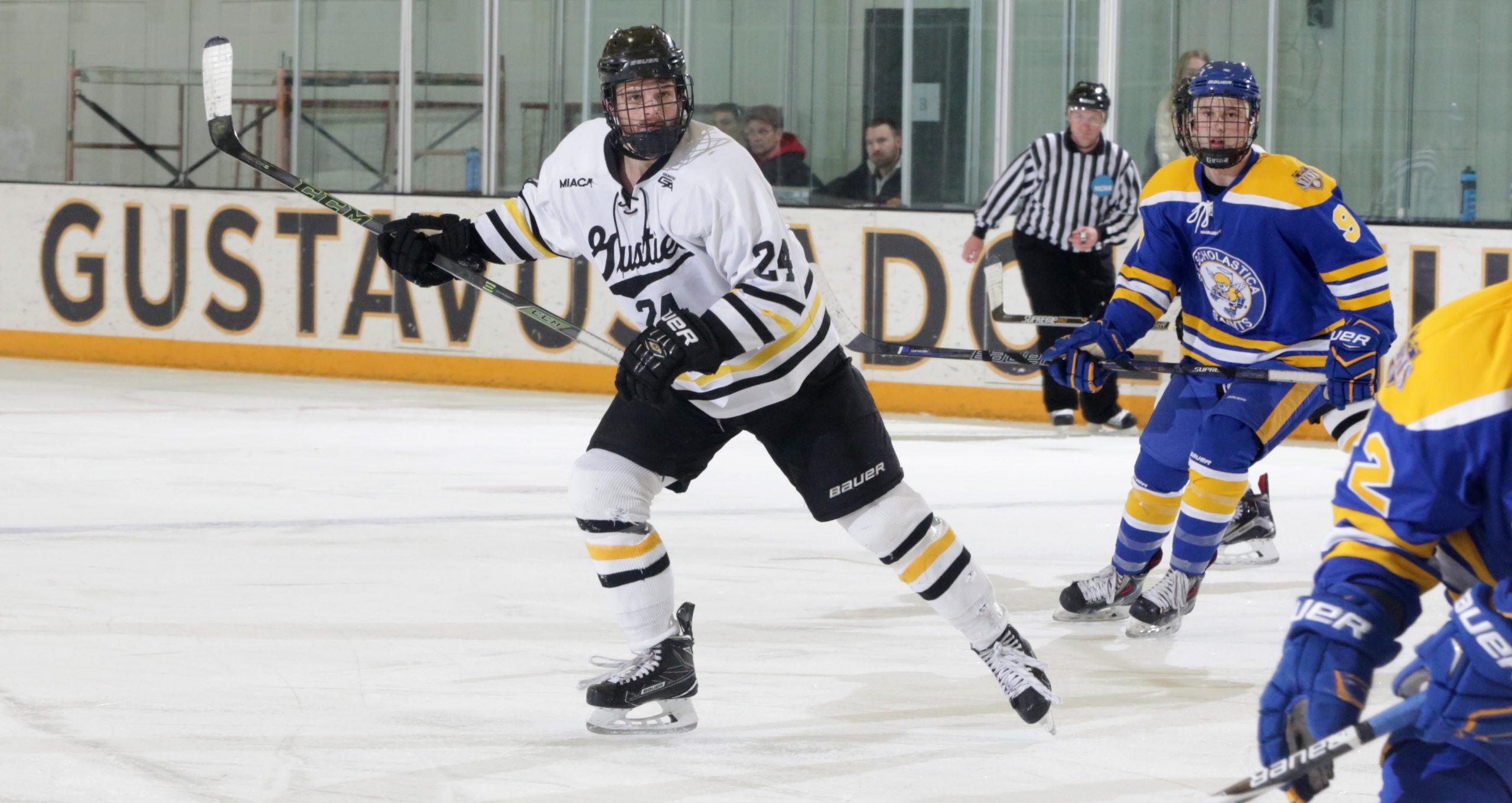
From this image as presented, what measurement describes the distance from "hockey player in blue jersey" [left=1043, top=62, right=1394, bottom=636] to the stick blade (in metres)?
1.69

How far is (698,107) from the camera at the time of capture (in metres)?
8.57

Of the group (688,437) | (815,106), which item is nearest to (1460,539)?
(688,437)

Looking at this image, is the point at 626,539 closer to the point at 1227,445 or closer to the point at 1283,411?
the point at 1227,445

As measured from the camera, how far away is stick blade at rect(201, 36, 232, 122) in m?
3.74

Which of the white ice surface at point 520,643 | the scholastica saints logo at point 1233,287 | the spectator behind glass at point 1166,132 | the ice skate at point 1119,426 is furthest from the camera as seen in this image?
the spectator behind glass at point 1166,132

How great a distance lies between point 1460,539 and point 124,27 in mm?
9713

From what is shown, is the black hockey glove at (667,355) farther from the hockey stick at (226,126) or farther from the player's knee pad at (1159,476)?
the player's knee pad at (1159,476)

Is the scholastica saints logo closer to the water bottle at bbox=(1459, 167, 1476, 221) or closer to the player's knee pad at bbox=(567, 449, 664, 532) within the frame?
the player's knee pad at bbox=(567, 449, 664, 532)

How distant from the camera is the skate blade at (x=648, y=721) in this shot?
267cm

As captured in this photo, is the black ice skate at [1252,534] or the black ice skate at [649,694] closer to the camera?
the black ice skate at [649,694]

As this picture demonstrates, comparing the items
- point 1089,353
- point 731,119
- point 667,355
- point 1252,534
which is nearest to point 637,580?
point 667,355

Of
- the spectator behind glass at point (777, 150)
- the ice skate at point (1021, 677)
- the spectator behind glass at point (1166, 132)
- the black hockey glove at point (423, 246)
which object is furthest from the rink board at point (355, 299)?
the ice skate at point (1021, 677)

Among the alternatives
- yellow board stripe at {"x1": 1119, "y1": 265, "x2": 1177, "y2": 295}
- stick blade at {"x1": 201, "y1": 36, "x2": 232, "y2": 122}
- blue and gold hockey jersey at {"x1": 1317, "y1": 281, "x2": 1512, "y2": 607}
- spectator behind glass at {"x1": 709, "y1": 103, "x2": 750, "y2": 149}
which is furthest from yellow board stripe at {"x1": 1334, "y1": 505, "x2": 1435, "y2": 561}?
spectator behind glass at {"x1": 709, "y1": 103, "x2": 750, "y2": 149}

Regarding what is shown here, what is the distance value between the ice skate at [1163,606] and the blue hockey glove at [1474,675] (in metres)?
2.09
